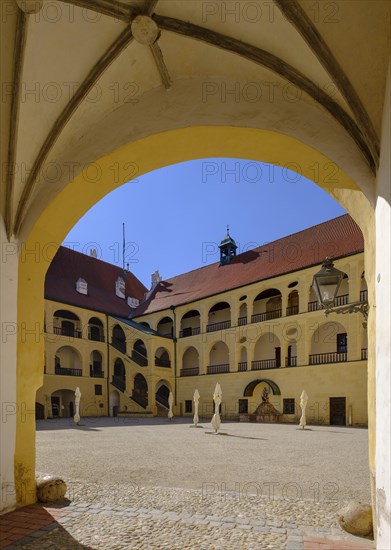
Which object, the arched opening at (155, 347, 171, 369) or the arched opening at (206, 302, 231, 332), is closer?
the arched opening at (206, 302, 231, 332)

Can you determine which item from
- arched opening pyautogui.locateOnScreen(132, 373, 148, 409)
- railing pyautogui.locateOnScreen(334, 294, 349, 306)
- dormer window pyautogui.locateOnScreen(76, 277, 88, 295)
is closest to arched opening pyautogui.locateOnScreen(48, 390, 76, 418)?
arched opening pyautogui.locateOnScreen(132, 373, 148, 409)

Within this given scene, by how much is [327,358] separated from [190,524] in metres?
23.0

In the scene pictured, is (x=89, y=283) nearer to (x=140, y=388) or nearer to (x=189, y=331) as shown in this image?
(x=189, y=331)

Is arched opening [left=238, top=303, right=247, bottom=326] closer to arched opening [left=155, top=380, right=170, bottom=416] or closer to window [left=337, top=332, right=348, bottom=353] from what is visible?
window [left=337, top=332, right=348, bottom=353]

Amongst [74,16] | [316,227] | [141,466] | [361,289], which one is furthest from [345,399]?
[74,16]

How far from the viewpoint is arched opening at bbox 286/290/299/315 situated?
28391 millimetres

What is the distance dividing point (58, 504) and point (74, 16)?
549 cm

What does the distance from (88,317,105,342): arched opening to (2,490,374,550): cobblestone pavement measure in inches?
1176

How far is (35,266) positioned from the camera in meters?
5.73

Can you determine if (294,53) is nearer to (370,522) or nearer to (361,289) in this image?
(370,522)

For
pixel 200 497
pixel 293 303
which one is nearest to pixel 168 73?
pixel 200 497

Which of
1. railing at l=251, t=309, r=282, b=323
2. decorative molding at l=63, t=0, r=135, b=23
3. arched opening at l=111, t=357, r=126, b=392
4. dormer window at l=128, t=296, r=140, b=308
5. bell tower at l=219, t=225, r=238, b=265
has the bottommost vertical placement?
arched opening at l=111, t=357, r=126, b=392

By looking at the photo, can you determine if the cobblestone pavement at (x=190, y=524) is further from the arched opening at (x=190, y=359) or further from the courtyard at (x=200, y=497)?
the arched opening at (x=190, y=359)

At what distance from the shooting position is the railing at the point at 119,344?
35.1 metres
